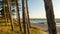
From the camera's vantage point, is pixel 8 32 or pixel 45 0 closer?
pixel 45 0

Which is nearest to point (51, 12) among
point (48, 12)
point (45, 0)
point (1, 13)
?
point (48, 12)

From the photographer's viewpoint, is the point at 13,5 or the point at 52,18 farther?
the point at 13,5

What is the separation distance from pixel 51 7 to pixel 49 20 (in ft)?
1.86

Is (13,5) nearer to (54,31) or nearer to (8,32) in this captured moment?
(8,32)

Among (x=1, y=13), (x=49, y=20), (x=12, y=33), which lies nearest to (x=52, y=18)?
(x=49, y=20)

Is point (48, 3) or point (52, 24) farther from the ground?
point (48, 3)

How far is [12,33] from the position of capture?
24.1 m

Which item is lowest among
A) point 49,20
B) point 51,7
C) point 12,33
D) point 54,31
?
point 12,33

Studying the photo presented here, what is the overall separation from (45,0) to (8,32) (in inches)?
723

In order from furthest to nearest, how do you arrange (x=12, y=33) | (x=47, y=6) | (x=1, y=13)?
1. (x=1, y=13)
2. (x=12, y=33)
3. (x=47, y=6)

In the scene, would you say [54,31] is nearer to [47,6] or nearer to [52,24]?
[52,24]

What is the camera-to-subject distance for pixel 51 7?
716 centimetres

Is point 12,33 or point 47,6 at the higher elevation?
point 47,6

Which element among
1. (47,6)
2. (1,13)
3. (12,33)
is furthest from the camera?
(1,13)
